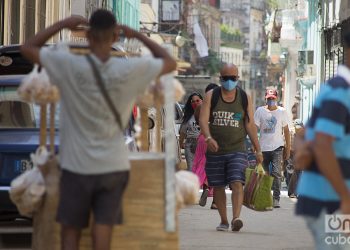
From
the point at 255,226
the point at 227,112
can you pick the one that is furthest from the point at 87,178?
the point at 255,226

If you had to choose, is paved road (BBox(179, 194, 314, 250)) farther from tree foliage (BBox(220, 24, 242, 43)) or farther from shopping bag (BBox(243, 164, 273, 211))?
tree foliage (BBox(220, 24, 242, 43))

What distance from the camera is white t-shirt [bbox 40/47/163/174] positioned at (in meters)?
7.46

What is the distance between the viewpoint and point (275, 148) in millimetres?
18281

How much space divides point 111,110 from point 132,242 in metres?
0.94

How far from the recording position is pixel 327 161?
6312 millimetres

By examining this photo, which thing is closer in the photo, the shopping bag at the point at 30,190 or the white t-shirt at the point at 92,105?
the white t-shirt at the point at 92,105

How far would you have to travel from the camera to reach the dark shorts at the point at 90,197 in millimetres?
7461

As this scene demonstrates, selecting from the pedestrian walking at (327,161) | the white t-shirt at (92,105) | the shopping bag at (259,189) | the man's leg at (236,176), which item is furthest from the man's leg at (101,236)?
the shopping bag at (259,189)

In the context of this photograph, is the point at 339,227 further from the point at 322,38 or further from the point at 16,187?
the point at 322,38

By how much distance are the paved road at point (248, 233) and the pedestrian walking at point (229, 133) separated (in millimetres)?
423

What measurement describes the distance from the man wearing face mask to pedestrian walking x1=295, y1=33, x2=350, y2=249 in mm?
11559

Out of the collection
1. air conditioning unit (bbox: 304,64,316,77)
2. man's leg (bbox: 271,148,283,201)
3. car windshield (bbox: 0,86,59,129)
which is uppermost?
car windshield (bbox: 0,86,59,129)

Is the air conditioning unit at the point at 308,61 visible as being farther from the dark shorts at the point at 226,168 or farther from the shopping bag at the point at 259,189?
the dark shorts at the point at 226,168

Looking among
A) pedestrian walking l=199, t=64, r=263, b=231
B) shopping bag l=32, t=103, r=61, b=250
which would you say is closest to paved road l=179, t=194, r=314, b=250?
pedestrian walking l=199, t=64, r=263, b=231
